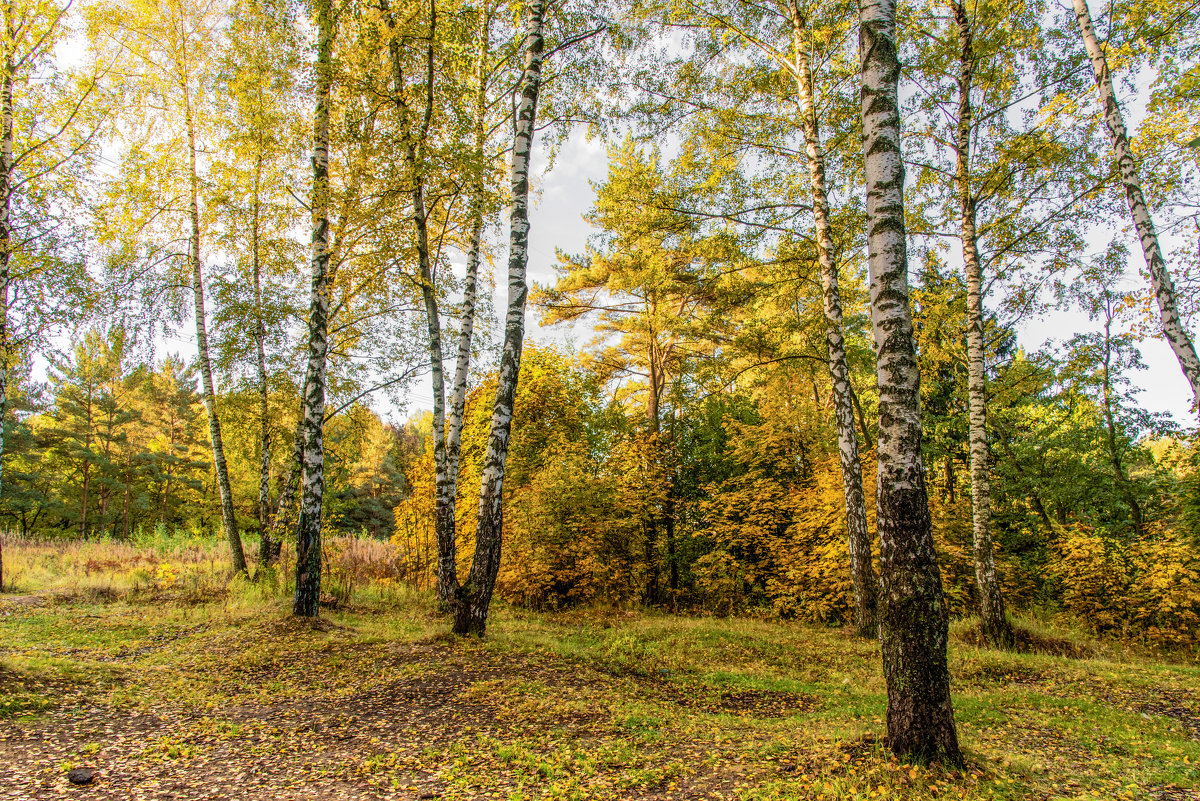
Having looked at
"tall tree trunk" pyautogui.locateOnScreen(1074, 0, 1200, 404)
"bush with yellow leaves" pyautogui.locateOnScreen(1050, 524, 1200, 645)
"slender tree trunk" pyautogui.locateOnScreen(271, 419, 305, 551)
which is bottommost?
"bush with yellow leaves" pyautogui.locateOnScreen(1050, 524, 1200, 645)

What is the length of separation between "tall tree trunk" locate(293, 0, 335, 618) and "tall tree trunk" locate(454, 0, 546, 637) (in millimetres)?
2434

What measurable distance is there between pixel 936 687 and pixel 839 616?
11.7m

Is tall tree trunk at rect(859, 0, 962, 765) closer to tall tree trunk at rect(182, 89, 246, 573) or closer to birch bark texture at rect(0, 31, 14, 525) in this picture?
birch bark texture at rect(0, 31, 14, 525)

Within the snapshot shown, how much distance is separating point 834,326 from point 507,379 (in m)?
5.62

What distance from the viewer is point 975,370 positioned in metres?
8.78

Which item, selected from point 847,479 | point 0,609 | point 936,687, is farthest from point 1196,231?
point 0,609

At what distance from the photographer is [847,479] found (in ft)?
28.9

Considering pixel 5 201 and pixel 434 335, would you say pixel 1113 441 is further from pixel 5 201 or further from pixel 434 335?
pixel 5 201

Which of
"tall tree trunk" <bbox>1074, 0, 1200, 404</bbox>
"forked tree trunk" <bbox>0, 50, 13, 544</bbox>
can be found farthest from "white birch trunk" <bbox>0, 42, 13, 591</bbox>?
"tall tree trunk" <bbox>1074, 0, 1200, 404</bbox>

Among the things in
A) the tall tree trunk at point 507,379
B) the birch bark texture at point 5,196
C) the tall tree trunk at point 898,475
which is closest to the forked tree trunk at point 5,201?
the birch bark texture at point 5,196

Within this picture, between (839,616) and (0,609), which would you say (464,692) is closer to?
(0,609)

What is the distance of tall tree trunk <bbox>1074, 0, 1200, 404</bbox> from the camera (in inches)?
268

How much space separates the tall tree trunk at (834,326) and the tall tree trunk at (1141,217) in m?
3.72

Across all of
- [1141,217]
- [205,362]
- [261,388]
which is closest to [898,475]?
[1141,217]
